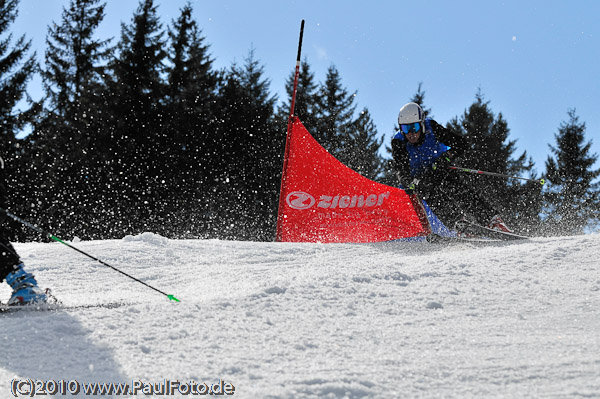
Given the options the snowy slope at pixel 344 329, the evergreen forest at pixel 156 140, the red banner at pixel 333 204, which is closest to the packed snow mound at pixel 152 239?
the snowy slope at pixel 344 329

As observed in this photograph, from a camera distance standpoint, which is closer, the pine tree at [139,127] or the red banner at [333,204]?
the red banner at [333,204]

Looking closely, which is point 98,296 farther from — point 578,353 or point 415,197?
point 415,197

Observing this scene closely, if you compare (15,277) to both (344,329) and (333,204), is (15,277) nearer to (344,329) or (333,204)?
(344,329)

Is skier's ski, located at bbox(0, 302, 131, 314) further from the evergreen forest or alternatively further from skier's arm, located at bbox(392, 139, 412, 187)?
the evergreen forest

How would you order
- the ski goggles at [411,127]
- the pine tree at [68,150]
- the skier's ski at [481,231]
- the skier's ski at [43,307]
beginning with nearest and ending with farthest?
the skier's ski at [43,307] < the skier's ski at [481,231] < the ski goggles at [411,127] < the pine tree at [68,150]

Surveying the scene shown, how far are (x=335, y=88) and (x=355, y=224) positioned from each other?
820 inches

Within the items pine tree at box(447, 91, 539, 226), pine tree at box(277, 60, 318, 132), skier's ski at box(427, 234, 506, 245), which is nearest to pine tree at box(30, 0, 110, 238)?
pine tree at box(277, 60, 318, 132)

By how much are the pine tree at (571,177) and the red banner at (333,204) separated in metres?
21.1

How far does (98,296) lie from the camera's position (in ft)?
11.0

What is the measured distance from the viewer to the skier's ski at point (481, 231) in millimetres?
5477

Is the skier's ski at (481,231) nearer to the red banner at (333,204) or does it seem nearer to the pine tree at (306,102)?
the red banner at (333,204)

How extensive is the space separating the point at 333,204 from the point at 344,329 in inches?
161

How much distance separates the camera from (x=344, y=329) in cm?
253

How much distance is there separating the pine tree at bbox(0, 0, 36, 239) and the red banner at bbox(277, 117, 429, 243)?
1305 centimetres
